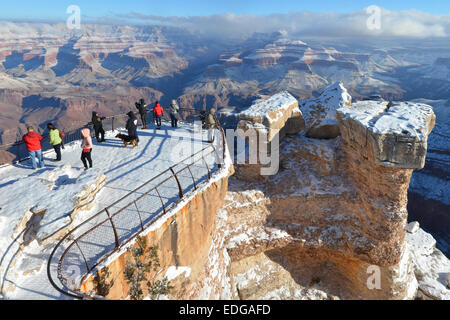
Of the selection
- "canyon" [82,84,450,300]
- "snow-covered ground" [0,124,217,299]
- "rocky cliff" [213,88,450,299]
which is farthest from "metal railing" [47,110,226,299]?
"rocky cliff" [213,88,450,299]

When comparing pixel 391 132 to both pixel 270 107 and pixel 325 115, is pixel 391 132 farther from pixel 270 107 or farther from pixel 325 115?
pixel 270 107

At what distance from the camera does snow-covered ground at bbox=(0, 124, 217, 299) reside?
279 inches

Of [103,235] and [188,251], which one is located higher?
[103,235]

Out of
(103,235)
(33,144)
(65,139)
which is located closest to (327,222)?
(103,235)

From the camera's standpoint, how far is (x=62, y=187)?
9.91 metres

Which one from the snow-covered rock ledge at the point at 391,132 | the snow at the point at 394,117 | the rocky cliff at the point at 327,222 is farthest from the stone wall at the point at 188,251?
the snow at the point at 394,117

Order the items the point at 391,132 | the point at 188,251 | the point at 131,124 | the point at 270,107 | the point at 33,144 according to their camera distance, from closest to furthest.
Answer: the point at 188,251
the point at 33,144
the point at 391,132
the point at 131,124
the point at 270,107

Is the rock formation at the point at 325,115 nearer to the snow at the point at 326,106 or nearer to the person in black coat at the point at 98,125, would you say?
the snow at the point at 326,106

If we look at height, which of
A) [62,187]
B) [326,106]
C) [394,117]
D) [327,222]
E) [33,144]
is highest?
[326,106]

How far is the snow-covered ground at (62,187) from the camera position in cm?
710

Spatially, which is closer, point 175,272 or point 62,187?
point 175,272

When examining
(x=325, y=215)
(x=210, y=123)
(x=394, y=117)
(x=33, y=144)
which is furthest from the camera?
(x=325, y=215)

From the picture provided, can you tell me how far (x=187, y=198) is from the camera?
9.54 m
